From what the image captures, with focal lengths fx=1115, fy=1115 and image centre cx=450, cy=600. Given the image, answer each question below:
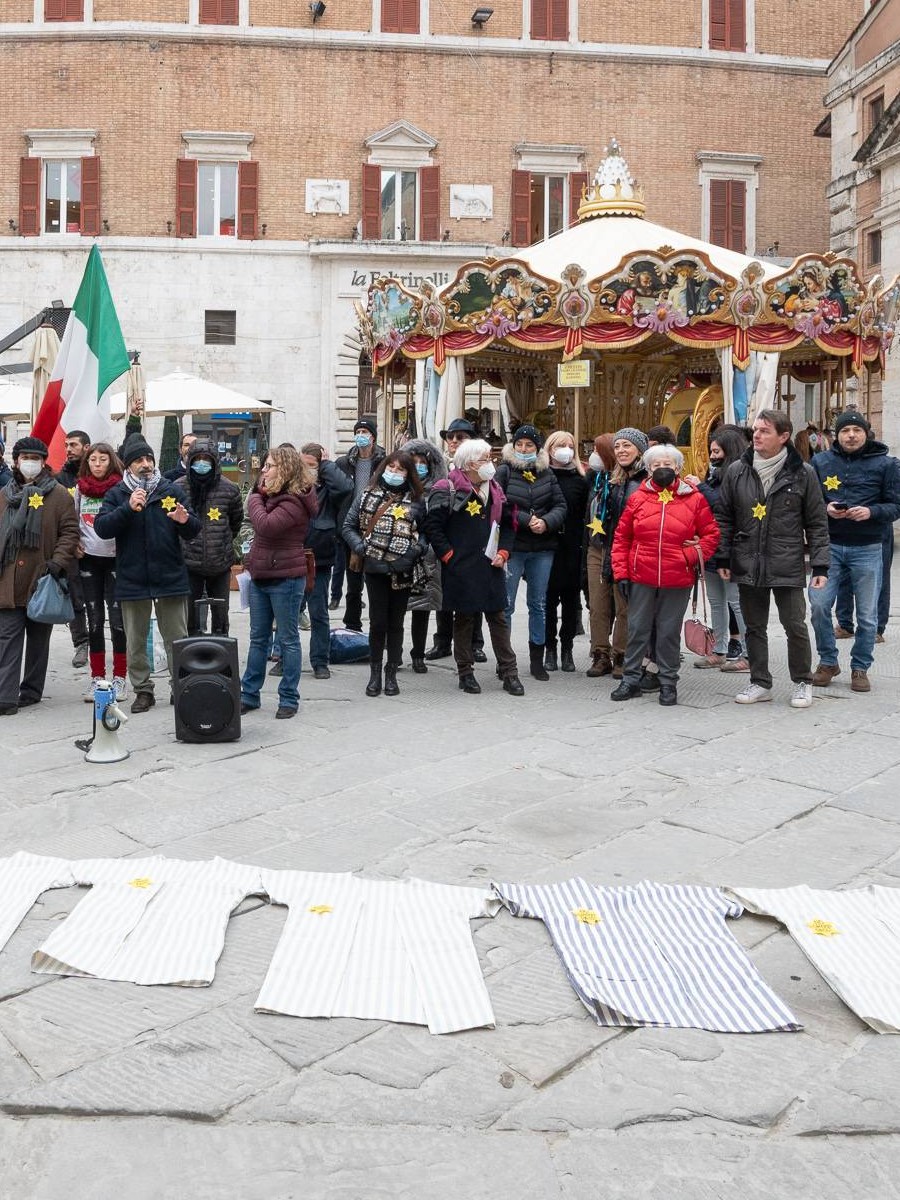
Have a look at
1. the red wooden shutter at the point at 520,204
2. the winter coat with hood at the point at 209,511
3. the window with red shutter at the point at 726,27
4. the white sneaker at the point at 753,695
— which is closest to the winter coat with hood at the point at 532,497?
the white sneaker at the point at 753,695

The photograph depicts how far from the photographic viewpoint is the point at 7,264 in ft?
80.7

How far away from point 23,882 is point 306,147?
2392cm

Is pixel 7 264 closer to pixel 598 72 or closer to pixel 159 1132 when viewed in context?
pixel 598 72

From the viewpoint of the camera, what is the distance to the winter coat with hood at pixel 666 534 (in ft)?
24.3

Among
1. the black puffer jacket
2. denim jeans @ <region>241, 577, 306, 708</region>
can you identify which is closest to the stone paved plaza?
denim jeans @ <region>241, 577, 306, 708</region>

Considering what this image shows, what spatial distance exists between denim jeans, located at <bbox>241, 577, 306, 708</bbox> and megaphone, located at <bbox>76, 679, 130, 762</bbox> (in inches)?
48.8

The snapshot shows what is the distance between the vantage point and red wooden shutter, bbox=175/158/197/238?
2488 centimetres

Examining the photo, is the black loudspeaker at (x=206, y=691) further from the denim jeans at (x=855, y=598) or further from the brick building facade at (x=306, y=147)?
the brick building facade at (x=306, y=147)

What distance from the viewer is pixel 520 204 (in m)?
25.6

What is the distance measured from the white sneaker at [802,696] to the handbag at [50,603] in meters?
4.70

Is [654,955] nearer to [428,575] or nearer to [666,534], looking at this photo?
[666,534]

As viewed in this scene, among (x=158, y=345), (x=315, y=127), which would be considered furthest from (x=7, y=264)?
(x=315, y=127)

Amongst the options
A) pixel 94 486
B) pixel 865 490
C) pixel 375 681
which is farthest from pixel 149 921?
pixel 865 490

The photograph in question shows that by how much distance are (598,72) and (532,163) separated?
2.68 m
